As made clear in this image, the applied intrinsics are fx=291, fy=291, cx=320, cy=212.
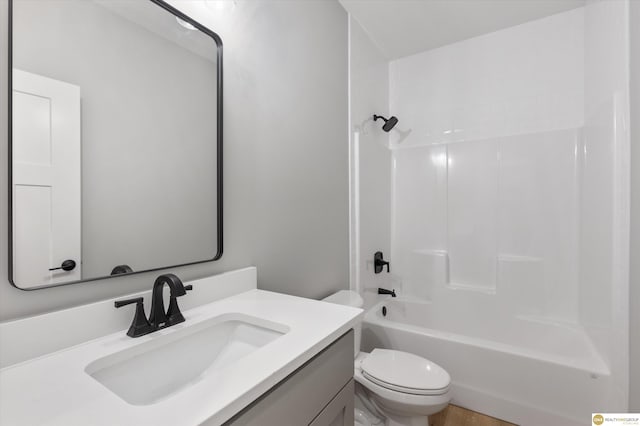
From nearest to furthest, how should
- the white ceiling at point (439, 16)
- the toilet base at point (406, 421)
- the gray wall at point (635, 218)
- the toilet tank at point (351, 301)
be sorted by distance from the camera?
1. the gray wall at point (635, 218)
2. the toilet base at point (406, 421)
3. the toilet tank at point (351, 301)
4. the white ceiling at point (439, 16)

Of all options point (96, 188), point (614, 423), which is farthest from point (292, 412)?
point (614, 423)

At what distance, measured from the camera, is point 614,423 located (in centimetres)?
121

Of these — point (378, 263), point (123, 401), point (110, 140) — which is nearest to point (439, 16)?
point (378, 263)

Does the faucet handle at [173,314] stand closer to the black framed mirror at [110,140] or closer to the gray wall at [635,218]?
the black framed mirror at [110,140]

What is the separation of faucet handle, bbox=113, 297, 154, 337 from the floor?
5.49 ft

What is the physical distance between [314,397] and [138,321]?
0.49 metres

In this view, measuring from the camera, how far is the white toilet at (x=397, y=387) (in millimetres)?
1304

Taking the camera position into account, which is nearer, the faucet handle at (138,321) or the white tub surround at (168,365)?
the white tub surround at (168,365)

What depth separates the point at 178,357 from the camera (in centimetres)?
80

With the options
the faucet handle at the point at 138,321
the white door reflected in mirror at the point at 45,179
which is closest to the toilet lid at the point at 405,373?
the faucet handle at the point at 138,321

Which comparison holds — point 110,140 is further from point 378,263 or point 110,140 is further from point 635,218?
point 635,218

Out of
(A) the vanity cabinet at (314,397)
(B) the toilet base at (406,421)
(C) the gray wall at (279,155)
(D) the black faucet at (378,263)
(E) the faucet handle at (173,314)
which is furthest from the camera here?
(D) the black faucet at (378,263)

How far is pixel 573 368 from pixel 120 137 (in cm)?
219

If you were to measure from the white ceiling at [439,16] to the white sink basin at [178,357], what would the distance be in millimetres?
2045
